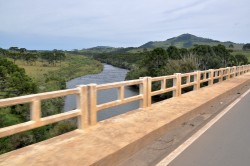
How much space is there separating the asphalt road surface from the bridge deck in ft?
3.13

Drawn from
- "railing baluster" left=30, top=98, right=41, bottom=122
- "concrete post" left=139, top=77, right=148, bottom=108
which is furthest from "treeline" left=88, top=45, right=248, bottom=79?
"railing baluster" left=30, top=98, right=41, bottom=122

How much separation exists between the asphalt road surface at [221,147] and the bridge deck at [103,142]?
3.13 ft

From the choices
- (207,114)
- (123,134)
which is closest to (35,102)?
(123,134)

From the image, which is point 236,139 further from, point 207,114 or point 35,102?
point 35,102

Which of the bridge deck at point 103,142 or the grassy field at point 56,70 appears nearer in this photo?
the bridge deck at point 103,142

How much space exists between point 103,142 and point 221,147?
2.44 m

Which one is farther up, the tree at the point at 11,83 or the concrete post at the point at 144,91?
the concrete post at the point at 144,91

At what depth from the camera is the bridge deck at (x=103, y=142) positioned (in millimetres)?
5836

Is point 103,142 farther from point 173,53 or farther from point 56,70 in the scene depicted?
point 56,70

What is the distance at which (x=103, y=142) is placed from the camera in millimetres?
6961

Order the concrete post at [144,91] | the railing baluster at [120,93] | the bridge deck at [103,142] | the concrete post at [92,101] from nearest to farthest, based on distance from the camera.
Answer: the bridge deck at [103,142] < the concrete post at [92,101] < the railing baluster at [120,93] < the concrete post at [144,91]

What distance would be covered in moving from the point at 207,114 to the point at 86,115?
499cm

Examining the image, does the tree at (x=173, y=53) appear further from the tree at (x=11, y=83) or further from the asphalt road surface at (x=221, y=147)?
the asphalt road surface at (x=221, y=147)

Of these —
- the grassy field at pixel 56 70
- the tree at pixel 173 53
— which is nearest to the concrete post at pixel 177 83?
the tree at pixel 173 53
